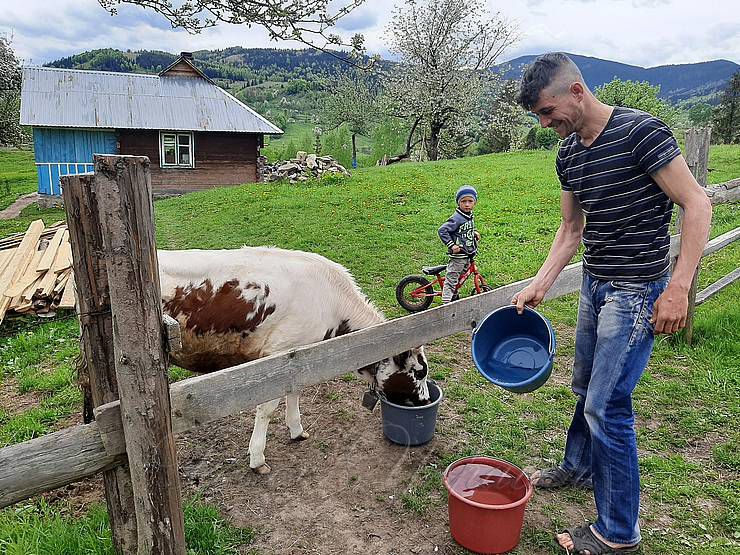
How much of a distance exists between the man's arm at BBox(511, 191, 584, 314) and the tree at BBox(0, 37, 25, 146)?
2993 centimetres

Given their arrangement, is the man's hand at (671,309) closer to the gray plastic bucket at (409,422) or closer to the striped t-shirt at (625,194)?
the striped t-shirt at (625,194)

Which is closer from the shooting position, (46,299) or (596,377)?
(596,377)

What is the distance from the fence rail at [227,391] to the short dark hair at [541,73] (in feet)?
5.19

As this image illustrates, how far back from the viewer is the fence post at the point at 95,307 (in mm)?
2119

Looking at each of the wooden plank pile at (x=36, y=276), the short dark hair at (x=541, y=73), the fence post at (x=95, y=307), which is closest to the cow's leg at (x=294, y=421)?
the fence post at (x=95, y=307)

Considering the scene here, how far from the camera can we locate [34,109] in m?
21.5

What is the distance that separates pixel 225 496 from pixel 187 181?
2238 centimetres

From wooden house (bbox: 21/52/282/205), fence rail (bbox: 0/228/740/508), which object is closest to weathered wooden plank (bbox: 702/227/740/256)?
fence rail (bbox: 0/228/740/508)

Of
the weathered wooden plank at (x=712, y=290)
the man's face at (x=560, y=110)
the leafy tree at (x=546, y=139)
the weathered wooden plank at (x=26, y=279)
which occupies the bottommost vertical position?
the weathered wooden plank at (x=26, y=279)

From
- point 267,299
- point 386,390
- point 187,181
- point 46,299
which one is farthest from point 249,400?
point 187,181

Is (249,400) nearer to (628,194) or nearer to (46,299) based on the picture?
(628,194)

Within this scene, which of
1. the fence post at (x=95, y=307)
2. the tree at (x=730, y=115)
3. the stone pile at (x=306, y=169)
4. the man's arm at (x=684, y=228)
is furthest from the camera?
the tree at (x=730, y=115)

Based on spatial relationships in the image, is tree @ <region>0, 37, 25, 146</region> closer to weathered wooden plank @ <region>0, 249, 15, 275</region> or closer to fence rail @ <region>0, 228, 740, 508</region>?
weathered wooden plank @ <region>0, 249, 15, 275</region>

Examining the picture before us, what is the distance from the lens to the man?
2.60 metres
